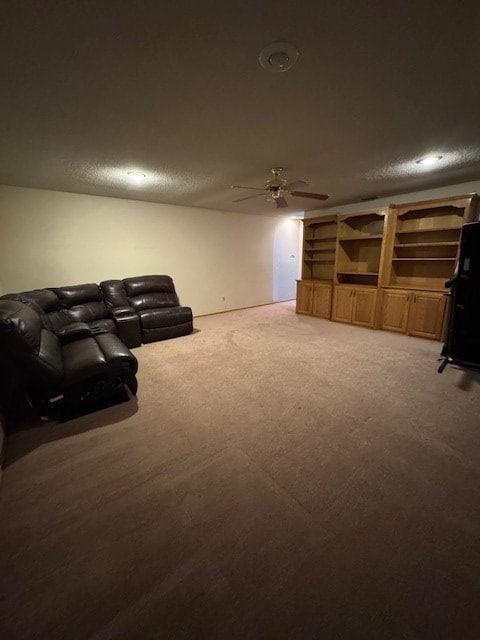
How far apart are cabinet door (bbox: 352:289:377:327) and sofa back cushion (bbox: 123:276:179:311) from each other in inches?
133

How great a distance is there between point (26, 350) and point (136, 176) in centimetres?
257

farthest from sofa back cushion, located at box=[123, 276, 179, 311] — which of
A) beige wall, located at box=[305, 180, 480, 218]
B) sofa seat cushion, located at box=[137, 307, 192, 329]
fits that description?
beige wall, located at box=[305, 180, 480, 218]

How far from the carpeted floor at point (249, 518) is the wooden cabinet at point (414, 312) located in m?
1.71

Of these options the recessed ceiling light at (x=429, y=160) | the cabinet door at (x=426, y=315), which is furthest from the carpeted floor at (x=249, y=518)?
the recessed ceiling light at (x=429, y=160)

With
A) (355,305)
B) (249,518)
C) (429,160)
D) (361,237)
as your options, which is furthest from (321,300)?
(249,518)

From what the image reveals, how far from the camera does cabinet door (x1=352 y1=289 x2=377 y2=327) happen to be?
4668 millimetres

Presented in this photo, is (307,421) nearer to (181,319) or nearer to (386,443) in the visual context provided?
(386,443)

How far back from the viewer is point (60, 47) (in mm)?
1308

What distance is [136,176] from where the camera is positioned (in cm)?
340

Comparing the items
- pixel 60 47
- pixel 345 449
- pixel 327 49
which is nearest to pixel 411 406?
pixel 345 449

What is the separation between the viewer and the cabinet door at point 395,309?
430 centimetres

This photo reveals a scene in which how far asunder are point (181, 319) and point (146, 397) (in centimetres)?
197

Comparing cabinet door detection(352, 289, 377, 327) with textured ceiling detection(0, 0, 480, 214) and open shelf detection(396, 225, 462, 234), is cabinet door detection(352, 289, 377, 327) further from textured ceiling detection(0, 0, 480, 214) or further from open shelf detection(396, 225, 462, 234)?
textured ceiling detection(0, 0, 480, 214)

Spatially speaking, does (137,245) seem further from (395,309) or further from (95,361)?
(395,309)
